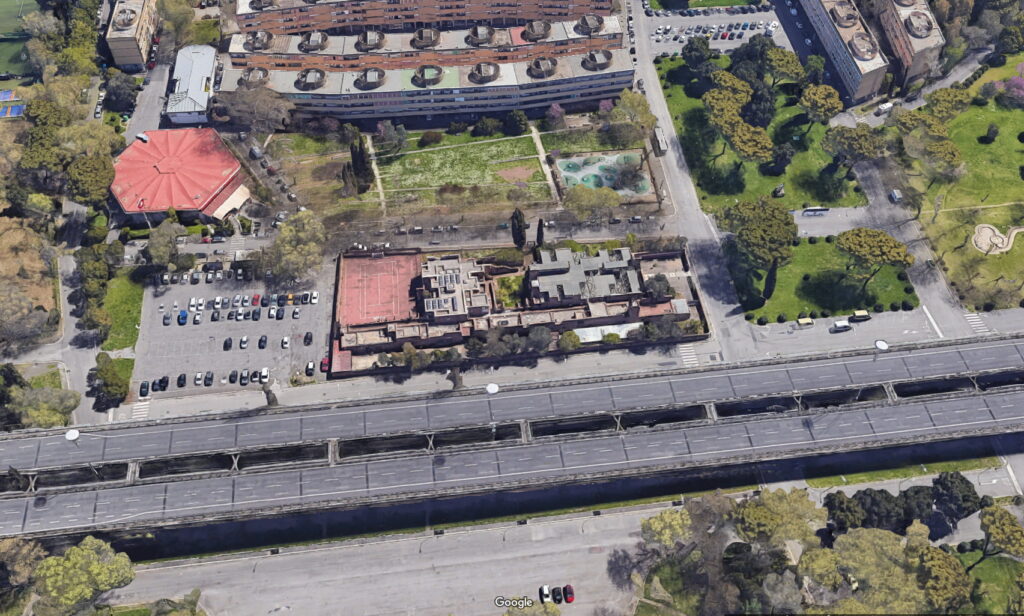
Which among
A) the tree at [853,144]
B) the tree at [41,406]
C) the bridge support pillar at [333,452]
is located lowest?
the bridge support pillar at [333,452]

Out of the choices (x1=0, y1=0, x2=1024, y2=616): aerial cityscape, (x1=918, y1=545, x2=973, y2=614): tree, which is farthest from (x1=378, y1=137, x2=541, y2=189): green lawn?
(x1=918, y1=545, x2=973, y2=614): tree

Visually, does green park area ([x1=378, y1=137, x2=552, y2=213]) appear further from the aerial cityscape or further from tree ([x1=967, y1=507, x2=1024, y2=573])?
tree ([x1=967, y1=507, x2=1024, y2=573])

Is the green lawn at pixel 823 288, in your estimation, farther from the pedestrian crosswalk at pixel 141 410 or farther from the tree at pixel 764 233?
the pedestrian crosswalk at pixel 141 410

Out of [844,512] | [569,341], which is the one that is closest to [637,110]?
[569,341]

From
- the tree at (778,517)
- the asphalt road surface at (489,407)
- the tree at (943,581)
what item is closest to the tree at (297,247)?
the asphalt road surface at (489,407)

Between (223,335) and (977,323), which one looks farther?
(977,323)

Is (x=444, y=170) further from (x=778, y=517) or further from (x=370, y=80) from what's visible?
(x=778, y=517)

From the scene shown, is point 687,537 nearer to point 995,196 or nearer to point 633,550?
point 633,550
